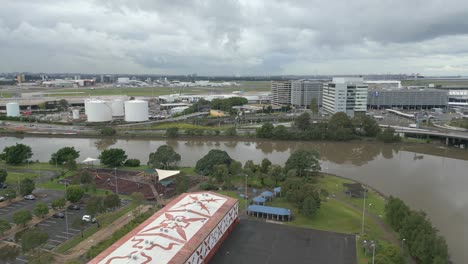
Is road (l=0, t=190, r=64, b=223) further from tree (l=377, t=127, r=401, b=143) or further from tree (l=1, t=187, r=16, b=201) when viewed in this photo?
tree (l=377, t=127, r=401, b=143)

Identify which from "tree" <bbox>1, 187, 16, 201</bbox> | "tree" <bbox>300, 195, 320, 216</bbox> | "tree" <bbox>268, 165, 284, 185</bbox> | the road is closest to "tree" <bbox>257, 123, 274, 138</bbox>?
"tree" <bbox>268, 165, 284, 185</bbox>

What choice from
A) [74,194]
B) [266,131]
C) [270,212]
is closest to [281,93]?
[266,131]

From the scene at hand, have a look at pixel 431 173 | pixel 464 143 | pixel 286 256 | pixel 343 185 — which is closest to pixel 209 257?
pixel 286 256

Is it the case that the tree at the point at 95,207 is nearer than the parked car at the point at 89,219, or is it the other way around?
the tree at the point at 95,207

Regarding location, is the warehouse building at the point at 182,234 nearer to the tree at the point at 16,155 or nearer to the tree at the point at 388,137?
the tree at the point at 16,155

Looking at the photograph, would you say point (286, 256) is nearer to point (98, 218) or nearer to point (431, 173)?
point (98, 218)

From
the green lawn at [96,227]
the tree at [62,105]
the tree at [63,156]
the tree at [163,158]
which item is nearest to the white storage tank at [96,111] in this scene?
the tree at [62,105]
